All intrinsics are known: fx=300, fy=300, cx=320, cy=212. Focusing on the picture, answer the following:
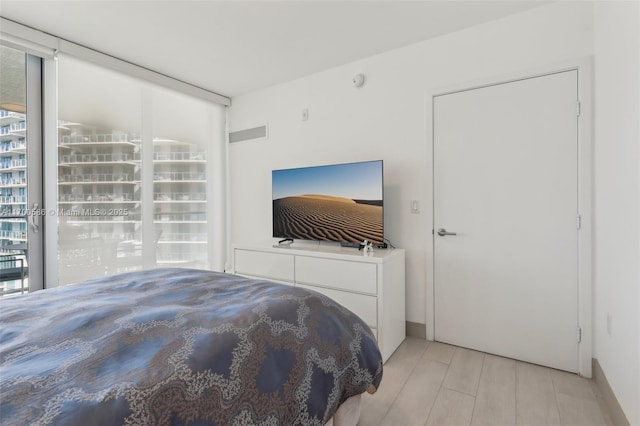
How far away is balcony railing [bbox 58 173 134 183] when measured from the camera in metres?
2.74

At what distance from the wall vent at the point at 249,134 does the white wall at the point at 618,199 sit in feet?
9.59

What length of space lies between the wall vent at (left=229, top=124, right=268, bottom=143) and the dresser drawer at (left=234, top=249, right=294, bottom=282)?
55.6 inches

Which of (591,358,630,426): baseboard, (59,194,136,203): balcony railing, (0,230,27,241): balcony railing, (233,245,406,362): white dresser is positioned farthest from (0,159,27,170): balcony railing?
(591,358,630,426): baseboard

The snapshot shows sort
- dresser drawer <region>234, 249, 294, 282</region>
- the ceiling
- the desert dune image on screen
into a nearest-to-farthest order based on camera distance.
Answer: the ceiling → the desert dune image on screen → dresser drawer <region>234, 249, 294, 282</region>

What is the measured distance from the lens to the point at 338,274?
241 cm

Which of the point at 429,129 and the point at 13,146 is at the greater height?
the point at 429,129

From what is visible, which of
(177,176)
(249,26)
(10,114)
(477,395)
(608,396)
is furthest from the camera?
(177,176)

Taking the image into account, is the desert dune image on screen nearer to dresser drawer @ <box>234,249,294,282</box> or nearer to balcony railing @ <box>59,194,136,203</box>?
dresser drawer @ <box>234,249,294,282</box>

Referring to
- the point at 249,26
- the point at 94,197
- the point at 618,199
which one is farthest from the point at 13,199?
the point at 618,199

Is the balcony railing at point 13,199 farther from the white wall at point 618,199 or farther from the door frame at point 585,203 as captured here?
the door frame at point 585,203

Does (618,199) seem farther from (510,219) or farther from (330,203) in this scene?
(330,203)

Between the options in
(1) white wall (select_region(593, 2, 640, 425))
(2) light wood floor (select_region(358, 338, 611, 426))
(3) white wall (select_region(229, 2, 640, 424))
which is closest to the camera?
(1) white wall (select_region(593, 2, 640, 425))

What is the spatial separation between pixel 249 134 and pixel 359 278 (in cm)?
234
